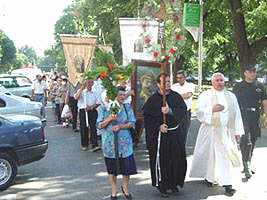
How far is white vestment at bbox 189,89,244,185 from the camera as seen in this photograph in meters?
6.38

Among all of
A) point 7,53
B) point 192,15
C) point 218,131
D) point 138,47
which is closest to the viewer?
point 218,131

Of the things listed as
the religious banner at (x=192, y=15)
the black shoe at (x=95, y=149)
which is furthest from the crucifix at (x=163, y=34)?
the religious banner at (x=192, y=15)

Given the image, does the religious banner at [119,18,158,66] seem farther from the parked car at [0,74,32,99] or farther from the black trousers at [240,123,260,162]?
the parked car at [0,74,32,99]

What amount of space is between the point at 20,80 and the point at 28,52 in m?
164

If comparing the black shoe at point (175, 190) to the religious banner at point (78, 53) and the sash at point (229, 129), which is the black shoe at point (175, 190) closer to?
the sash at point (229, 129)

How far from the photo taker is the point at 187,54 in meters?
22.0

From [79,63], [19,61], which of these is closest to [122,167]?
[79,63]

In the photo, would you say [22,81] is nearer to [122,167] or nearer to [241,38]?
[241,38]

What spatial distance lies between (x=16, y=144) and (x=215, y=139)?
333 cm

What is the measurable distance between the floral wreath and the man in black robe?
37 cm

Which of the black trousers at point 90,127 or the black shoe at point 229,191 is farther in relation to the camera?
the black trousers at point 90,127

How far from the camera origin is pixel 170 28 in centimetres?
614

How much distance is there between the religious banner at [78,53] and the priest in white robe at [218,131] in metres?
4.13

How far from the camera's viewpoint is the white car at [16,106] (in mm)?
10688
